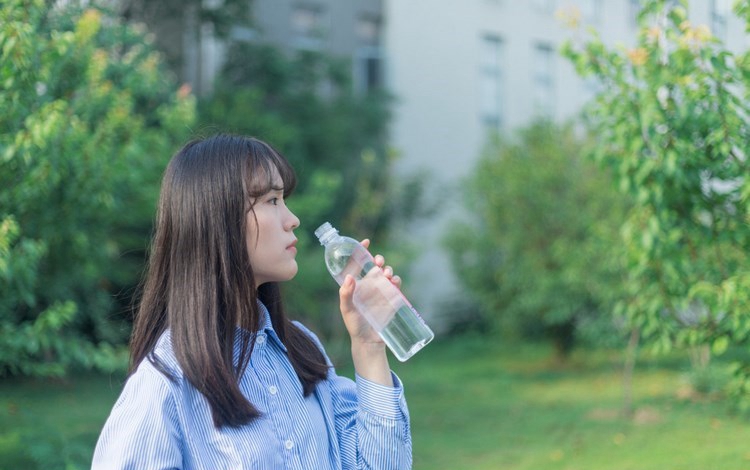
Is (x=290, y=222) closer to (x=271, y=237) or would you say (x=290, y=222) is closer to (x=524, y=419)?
(x=271, y=237)

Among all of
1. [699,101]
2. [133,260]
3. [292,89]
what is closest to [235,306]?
[699,101]

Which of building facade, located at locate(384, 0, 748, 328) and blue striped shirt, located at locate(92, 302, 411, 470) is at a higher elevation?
building facade, located at locate(384, 0, 748, 328)

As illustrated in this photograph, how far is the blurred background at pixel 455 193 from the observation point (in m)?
5.02

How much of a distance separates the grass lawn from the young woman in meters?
2.88

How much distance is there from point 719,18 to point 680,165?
1099 millimetres

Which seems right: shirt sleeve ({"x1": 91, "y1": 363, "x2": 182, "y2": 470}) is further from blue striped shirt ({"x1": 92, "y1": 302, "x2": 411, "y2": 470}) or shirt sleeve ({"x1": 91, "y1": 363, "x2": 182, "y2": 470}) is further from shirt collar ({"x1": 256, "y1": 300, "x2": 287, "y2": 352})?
shirt collar ({"x1": 256, "y1": 300, "x2": 287, "y2": 352})

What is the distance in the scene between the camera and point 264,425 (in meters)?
2.13

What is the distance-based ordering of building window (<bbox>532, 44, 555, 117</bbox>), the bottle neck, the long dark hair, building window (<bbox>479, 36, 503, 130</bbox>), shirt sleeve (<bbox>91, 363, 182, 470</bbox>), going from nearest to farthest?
shirt sleeve (<bbox>91, 363, 182, 470</bbox>), the long dark hair, the bottle neck, building window (<bbox>479, 36, 503, 130</bbox>), building window (<bbox>532, 44, 555, 117</bbox>)

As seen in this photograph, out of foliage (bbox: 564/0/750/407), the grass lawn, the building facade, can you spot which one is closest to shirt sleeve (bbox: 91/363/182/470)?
the grass lawn

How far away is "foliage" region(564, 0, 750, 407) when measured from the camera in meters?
4.75

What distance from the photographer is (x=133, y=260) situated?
1410 centimetres

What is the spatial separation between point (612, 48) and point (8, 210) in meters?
3.31

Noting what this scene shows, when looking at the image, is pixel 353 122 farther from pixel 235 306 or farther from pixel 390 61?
pixel 235 306

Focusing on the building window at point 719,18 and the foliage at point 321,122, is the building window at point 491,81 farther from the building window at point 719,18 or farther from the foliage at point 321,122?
the building window at point 719,18
